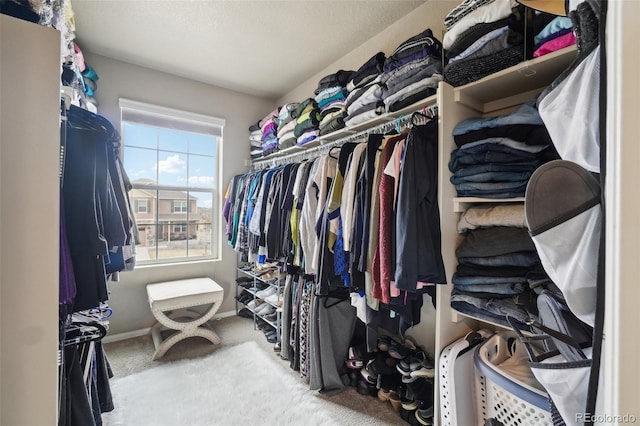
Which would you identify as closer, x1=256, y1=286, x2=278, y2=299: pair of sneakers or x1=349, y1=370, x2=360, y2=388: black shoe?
x1=349, y1=370, x2=360, y2=388: black shoe

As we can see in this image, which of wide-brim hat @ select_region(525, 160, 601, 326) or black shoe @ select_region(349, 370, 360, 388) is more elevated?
wide-brim hat @ select_region(525, 160, 601, 326)

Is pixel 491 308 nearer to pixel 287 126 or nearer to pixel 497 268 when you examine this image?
pixel 497 268

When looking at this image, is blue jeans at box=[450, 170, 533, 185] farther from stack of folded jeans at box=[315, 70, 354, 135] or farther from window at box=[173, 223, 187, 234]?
window at box=[173, 223, 187, 234]

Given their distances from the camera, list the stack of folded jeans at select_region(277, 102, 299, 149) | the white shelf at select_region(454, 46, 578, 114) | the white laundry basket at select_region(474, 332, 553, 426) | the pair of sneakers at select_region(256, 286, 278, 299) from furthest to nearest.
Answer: the pair of sneakers at select_region(256, 286, 278, 299) → the stack of folded jeans at select_region(277, 102, 299, 149) → the white shelf at select_region(454, 46, 578, 114) → the white laundry basket at select_region(474, 332, 553, 426)

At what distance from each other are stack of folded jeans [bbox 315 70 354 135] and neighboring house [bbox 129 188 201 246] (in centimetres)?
185

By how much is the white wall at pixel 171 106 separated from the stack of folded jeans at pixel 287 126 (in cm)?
84

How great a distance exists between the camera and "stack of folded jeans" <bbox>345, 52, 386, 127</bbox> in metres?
1.61

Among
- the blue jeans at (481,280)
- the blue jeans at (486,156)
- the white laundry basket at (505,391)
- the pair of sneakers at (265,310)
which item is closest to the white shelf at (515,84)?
the blue jeans at (486,156)

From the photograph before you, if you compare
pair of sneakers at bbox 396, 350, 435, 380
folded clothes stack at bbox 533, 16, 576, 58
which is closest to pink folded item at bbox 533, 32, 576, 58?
folded clothes stack at bbox 533, 16, 576, 58

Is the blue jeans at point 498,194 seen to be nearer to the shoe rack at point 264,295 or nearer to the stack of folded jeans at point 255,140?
the shoe rack at point 264,295

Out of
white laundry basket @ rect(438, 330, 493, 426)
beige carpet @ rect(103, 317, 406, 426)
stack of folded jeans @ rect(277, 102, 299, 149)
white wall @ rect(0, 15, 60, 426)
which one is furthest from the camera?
stack of folded jeans @ rect(277, 102, 299, 149)

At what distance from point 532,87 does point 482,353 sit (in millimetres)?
1166

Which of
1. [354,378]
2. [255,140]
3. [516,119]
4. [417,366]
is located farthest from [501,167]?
[255,140]

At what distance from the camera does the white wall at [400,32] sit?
64.4 inches
